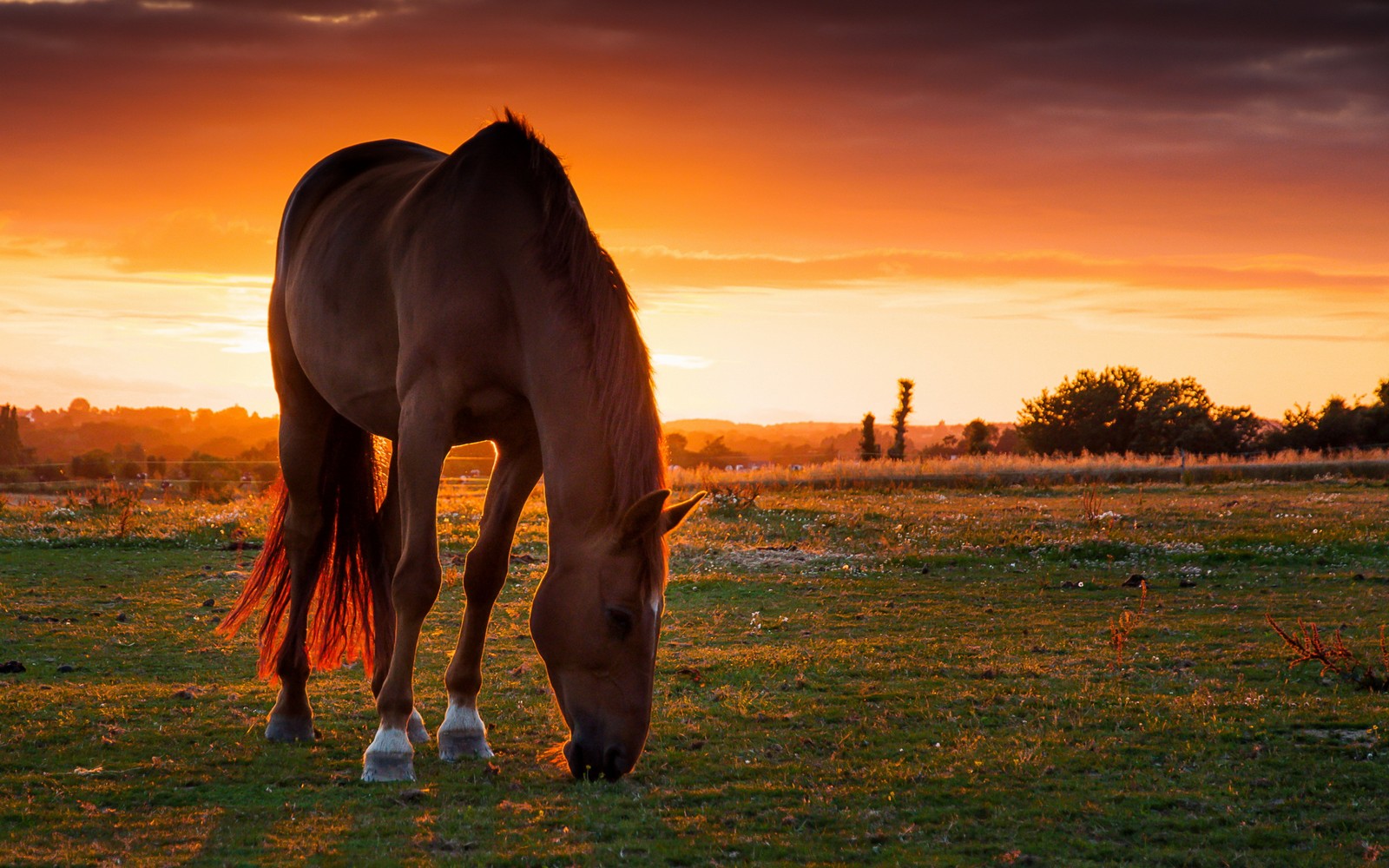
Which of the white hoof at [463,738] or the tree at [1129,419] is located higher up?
the tree at [1129,419]

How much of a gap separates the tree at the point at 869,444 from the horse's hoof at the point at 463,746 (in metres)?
38.0

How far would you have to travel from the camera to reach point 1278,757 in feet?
16.6

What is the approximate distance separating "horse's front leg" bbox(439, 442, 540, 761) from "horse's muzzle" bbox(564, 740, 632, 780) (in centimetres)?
107

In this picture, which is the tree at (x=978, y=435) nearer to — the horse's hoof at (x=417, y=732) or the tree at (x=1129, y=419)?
the tree at (x=1129, y=419)

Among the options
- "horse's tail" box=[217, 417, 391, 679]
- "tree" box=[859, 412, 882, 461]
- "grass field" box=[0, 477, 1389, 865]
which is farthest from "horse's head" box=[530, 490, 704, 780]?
"tree" box=[859, 412, 882, 461]

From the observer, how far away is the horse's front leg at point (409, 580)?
480cm

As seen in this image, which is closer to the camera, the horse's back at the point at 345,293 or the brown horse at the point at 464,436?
the brown horse at the point at 464,436

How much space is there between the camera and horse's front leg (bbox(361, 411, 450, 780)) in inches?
189

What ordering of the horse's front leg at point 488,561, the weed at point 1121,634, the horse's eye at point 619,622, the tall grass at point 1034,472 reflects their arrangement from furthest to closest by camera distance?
1. the tall grass at point 1034,472
2. the weed at point 1121,634
3. the horse's front leg at point 488,561
4. the horse's eye at point 619,622

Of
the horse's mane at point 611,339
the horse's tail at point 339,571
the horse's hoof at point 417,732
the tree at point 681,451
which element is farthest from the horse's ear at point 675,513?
the tree at point 681,451

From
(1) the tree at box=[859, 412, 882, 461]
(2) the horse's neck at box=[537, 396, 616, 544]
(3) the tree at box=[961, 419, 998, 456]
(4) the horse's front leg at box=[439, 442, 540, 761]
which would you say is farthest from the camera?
(3) the tree at box=[961, 419, 998, 456]

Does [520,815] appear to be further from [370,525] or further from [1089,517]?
[1089,517]

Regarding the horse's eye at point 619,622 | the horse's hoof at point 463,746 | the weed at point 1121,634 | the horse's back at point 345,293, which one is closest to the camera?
the horse's eye at point 619,622

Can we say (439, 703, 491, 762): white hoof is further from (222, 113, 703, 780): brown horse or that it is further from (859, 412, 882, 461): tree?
(859, 412, 882, 461): tree
